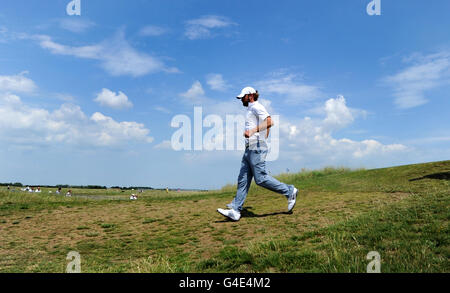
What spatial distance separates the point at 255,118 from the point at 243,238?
2.71 meters

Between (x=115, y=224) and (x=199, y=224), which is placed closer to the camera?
(x=199, y=224)

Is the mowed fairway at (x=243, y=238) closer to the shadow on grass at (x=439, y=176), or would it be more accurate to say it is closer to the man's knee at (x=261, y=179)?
the man's knee at (x=261, y=179)

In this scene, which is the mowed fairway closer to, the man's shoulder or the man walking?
the man walking

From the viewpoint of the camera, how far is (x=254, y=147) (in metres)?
6.92

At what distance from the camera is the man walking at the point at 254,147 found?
22.6 feet

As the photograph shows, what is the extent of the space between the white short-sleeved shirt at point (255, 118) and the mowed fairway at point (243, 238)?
1910mm

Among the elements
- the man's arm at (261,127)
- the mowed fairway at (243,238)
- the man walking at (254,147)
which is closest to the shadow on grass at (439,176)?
the mowed fairway at (243,238)

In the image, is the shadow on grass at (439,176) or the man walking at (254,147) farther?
the shadow on grass at (439,176)

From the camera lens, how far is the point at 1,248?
6.77 meters

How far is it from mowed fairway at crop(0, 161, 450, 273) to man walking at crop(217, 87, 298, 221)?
2.32ft

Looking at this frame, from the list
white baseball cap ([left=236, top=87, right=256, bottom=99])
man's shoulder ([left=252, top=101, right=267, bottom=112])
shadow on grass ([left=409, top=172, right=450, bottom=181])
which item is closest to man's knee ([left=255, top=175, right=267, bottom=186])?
man's shoulder ([left=252, top=101, right=267, bottom=112])
